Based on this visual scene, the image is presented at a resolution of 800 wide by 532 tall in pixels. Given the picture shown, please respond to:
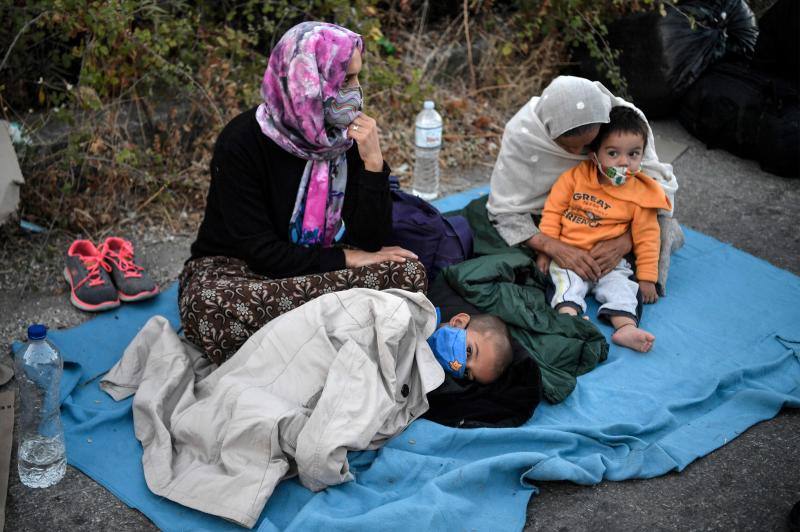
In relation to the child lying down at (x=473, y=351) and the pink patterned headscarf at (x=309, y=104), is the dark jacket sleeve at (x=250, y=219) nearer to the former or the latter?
the pink patterned headscarf at (x=309, y=104)

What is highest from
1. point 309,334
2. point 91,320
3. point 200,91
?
point 200,91

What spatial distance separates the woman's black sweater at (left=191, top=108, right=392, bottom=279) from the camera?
322cm

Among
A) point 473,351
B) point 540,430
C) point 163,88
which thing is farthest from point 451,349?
point 163,88

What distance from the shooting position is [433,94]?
5766 millimetres

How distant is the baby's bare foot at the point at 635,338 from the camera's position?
11.6ft

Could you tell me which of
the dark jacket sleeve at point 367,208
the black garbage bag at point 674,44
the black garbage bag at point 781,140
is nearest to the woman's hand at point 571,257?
the dark jacket sleeve at point 367,208

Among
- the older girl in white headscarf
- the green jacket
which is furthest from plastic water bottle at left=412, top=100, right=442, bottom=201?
the green jacket

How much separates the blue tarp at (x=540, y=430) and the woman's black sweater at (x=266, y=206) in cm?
66

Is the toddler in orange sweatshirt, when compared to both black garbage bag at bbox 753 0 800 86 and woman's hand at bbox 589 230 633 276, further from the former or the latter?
black garbage bag at bbox 753 0 800 86

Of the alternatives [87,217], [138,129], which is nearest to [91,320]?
[87,217]

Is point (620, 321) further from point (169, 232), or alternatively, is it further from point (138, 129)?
point (138, 129)

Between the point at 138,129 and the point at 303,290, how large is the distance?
6.90 feet

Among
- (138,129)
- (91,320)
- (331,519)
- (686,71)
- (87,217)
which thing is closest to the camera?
(331,519)

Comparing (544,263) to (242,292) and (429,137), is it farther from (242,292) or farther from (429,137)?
(242,292)
